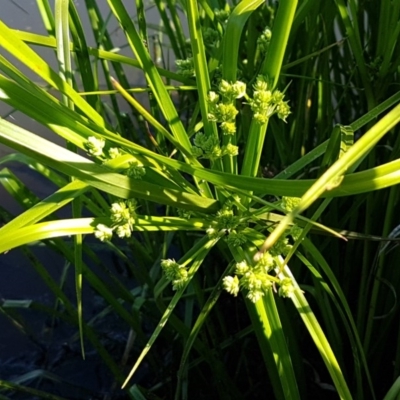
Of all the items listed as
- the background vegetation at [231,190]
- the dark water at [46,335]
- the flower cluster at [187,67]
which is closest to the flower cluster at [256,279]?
the background vegetation at [231,190]

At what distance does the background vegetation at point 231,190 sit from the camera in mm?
470

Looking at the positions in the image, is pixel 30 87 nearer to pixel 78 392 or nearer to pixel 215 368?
pixel 215 368

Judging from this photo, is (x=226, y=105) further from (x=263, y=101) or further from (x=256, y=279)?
(x=256, y=279)

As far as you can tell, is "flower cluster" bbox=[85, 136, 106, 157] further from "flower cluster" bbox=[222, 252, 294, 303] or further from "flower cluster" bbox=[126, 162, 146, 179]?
"flower cluster" bbox=[222, 252, 294, 303]

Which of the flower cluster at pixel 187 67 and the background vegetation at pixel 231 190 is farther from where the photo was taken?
the flower cluster at pixel 187 67

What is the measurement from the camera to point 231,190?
0.51 m

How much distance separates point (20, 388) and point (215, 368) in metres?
0.30

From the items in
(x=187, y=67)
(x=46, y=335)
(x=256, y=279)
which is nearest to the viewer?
(x=256, y=279)

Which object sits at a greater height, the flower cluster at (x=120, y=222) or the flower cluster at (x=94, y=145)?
the flower cluster at (x=94, y=145)

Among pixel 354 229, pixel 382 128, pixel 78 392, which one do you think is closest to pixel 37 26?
pixel 78 392

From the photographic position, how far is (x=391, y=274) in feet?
2.67

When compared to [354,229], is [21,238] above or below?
above

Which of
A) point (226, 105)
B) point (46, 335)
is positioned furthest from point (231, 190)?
point (46, 335)

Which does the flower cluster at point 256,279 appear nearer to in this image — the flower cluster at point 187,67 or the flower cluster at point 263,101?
the flower cluster at point 263,101
